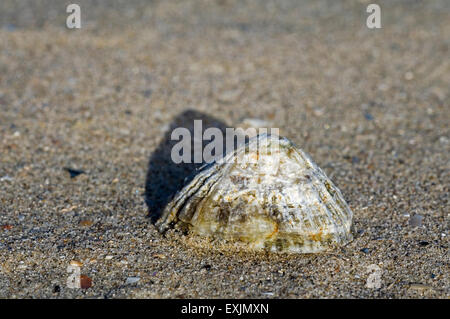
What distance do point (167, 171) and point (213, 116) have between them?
3.47 ft

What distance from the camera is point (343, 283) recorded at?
9.49 feet

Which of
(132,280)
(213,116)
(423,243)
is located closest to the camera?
(132,280)

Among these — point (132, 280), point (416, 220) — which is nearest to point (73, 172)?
point (132, 280)

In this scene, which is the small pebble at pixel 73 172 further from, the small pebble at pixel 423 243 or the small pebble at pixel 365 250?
the small pebble at pixel 423 243

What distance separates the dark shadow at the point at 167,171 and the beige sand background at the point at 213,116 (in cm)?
6

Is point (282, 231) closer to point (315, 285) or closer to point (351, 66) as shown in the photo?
point (315, 285)


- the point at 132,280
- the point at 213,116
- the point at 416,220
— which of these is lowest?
the point at 132,280

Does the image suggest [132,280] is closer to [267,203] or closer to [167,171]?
[267,203]

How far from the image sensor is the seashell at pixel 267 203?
3047mm

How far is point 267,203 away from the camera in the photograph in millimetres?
3066

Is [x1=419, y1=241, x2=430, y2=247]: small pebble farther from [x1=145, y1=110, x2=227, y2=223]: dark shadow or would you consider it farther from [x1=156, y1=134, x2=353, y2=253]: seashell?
[x1=145, y1=110, x2=227, y2=223]: dark shadow

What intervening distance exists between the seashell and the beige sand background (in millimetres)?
100

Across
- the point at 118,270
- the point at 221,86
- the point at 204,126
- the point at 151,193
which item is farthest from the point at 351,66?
the point at 118,270

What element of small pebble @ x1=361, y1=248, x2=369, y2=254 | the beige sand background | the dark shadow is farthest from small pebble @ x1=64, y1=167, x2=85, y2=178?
small pebble @ x1=361, y1=248, x2=369, y2=254
